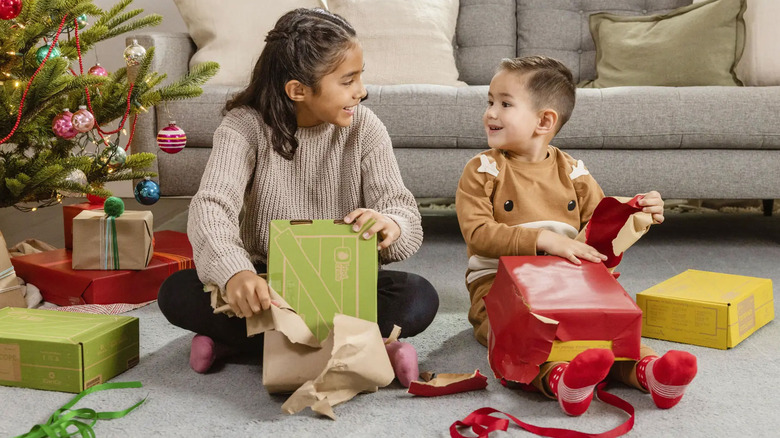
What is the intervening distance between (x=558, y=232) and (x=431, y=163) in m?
0.76

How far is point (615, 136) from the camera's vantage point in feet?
6.85

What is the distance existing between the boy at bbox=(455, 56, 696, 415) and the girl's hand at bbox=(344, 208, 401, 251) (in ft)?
0.70

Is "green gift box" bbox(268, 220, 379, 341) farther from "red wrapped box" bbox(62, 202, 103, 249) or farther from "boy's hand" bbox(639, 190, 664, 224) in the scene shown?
"red wrapped box" bbox(62, 202, 103, 249)

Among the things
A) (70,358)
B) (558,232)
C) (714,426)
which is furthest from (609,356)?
(70,358)

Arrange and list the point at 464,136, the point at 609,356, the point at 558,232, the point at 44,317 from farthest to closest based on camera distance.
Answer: the point at 464,136 < the point at 558,232 < the point at 44,317 < the point at 609,356

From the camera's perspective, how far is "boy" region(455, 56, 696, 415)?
136 centimetres

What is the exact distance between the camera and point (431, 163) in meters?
2.12

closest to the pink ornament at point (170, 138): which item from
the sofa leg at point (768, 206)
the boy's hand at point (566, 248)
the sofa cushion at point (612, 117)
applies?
the sofa cushion at point (612, 117)

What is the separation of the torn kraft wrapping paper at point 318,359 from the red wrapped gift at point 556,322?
183mm

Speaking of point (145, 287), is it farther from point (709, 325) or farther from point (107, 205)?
point (709, 325)

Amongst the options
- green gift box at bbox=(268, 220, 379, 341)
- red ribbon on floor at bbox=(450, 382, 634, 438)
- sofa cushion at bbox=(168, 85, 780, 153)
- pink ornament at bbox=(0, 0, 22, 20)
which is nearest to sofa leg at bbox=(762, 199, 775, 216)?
sofa cushion at bbox=(168, 85, 780, 153)

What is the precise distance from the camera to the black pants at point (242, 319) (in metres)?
1.26

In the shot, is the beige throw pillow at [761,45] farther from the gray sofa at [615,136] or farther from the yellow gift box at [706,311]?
the yellow gift box at [706,311]

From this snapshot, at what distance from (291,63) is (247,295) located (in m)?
0.42
